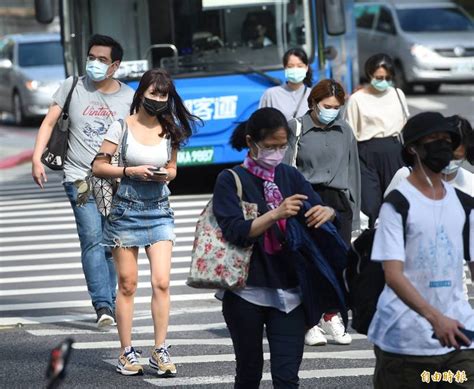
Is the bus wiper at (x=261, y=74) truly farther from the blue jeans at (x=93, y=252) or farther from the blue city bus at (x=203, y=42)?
the blue jeans at (x=93, y=252)

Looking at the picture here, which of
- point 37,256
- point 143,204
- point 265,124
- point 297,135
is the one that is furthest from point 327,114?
point 37,256

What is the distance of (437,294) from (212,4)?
38.3 ft

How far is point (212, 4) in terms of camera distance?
16.4m

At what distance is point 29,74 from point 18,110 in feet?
4.49

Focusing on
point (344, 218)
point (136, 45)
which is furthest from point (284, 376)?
point (136, 45)

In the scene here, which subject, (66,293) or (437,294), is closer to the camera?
(437,294)

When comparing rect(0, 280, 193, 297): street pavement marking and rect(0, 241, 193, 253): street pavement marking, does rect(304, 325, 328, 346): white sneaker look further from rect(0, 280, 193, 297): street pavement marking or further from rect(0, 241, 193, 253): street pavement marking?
rect(0, 241, 193, 253): street pavement marking

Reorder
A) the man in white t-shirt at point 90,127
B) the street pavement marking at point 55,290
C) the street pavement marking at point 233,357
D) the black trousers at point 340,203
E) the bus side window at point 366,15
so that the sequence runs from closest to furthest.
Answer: the street pavement marking at point 233,357 → the black trousers at point 340,203 → the man in white t-shirt at point 90,127 → the street pavement marking at point 55,290 → the bus side window at point 366,15

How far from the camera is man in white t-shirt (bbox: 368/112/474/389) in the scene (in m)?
5.02

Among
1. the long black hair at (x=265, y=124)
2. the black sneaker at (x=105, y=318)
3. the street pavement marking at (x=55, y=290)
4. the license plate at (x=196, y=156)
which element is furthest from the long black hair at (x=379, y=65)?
the license plate at (x=196, y=156)

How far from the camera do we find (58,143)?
9375 millimetres

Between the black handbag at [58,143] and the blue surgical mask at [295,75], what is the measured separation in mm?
2164

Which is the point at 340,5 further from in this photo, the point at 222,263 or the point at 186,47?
the point at 222,263

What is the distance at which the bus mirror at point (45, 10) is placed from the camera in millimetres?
16062
